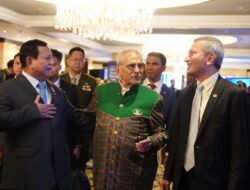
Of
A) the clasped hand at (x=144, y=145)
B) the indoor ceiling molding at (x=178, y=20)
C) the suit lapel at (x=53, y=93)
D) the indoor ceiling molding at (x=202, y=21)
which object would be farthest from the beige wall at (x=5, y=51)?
the clasped hand at (x=144, y=145)

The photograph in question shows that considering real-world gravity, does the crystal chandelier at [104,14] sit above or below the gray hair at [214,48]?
above

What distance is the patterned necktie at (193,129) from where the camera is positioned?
221cm

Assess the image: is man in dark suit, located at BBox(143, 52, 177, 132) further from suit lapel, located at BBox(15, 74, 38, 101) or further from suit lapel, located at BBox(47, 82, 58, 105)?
suit lapel, located at BBox(15, 74, 38, 101)

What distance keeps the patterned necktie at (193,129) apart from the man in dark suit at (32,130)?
0.83 meters

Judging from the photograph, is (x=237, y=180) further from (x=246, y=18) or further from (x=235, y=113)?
(x=246, y=18)

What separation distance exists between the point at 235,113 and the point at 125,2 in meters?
4.13

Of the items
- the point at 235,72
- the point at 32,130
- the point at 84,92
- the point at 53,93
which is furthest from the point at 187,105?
the point at 235,72

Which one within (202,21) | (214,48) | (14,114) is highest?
(202,21)

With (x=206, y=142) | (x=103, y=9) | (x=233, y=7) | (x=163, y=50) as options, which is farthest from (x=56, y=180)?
(x=163, y=50)

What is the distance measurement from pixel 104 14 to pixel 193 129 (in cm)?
400

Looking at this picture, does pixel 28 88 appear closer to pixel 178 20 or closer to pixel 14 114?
pixel 14 114

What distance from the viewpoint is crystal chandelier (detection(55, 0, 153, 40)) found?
574 cm

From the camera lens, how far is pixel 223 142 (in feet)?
6.83

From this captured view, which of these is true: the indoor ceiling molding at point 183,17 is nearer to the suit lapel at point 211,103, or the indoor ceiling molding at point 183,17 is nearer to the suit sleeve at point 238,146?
the suit lapel at point 211,103
